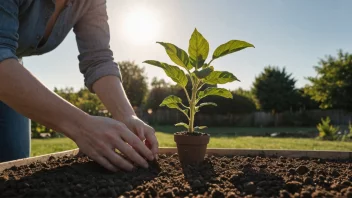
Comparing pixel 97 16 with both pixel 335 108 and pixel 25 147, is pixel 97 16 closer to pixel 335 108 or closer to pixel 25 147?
pixel 25 147

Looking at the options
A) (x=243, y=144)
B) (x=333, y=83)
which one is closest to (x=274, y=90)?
(x=333, y=83)

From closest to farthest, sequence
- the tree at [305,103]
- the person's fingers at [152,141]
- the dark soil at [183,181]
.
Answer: the dark soil at [183,181]
the person's fingers at [152,141]
the tree at [305,103]

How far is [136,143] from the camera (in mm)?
1402

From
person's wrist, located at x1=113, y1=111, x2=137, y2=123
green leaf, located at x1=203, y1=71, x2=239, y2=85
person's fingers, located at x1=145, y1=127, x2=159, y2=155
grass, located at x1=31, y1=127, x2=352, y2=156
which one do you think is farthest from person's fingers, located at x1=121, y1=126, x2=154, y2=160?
grass, located at x1=31, y1=127, x2=352, y2=156

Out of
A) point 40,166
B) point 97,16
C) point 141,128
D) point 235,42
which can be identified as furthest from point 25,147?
point 235,42

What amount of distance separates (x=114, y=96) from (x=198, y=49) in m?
0.52

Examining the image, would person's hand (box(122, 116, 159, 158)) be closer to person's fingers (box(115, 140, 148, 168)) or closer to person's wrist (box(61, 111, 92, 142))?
person's fingers (box(115, 140, 148, 168))

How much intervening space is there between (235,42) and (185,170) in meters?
0.68

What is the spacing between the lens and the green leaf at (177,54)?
5.90 ft

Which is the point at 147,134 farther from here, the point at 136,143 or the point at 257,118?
the point at 257,118

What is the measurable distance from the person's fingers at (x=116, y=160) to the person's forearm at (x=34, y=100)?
0.53 ft

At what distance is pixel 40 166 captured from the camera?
1.87 meters

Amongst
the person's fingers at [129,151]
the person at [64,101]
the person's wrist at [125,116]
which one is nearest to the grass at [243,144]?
the person at [64,101]

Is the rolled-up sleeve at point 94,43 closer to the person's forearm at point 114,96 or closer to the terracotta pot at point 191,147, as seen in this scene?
the person's forearm at point 114,96
